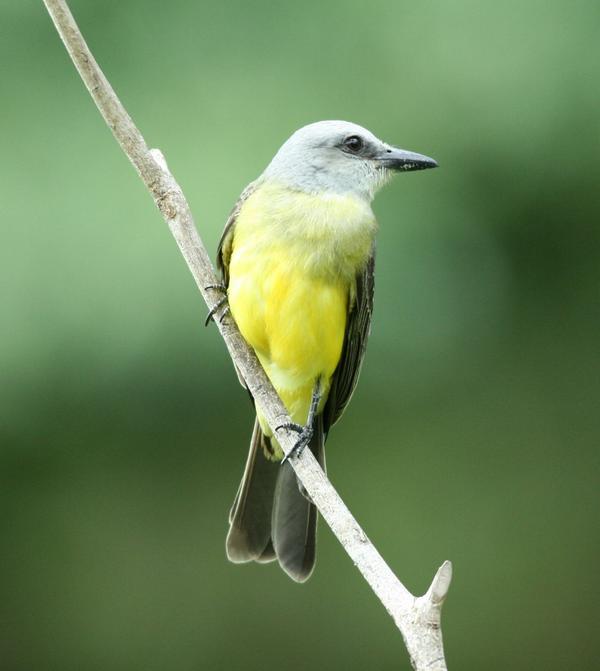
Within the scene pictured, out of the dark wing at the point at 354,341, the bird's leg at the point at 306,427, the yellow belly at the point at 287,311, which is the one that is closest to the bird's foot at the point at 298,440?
the bird's leg at the point at 306,427

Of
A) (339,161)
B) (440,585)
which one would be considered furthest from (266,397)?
(339,161)

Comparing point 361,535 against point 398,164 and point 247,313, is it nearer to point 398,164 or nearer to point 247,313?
point 247,313

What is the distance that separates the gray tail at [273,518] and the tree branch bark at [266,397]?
2.29 feet

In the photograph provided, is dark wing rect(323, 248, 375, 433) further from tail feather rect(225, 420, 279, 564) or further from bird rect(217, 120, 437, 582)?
tail feather rect(225, 420, 279, 564)

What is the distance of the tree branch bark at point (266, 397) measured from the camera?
8.29 ft

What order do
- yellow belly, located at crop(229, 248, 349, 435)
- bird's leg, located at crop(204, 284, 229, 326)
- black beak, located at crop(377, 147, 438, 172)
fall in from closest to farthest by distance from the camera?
bird's leg, located at crop(204, 284, 229, 326) < yellow belly, located at crop(229, 248, 349, 435) < black beak, located at crop(377, 147, 438, 172)

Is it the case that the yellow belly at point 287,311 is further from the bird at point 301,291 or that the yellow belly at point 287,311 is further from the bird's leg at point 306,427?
the bird's leg at point 306,427

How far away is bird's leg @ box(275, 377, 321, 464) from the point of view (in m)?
3.39

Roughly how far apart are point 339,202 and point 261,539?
1.28 meters

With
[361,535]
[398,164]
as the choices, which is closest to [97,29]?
[398,164]

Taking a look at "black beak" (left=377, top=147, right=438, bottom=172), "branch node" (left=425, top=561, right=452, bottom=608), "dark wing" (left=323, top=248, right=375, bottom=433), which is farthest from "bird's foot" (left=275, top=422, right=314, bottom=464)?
"black beak" (left=377, top=147, right=438, bottom=172)

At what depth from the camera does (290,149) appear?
4254 millimetres

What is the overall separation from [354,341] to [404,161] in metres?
0.71

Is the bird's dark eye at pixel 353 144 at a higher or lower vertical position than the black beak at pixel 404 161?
higher
